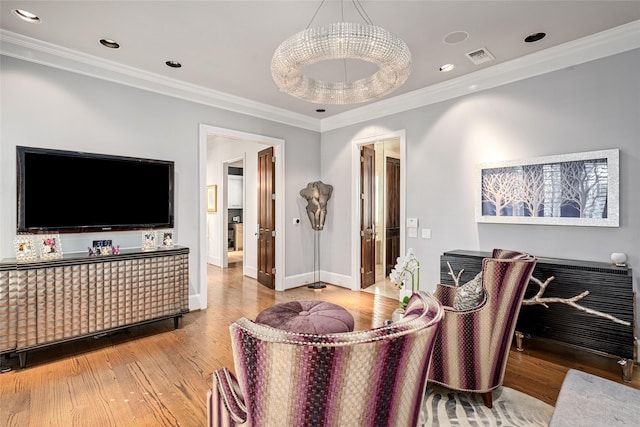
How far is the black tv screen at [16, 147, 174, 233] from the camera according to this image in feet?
9.54

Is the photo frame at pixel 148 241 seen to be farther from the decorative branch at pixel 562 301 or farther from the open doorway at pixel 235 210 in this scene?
the open doorway at pixel 235 210

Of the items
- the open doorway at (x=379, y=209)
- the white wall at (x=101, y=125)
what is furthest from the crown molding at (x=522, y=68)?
the white wall at (x=101, y=125)

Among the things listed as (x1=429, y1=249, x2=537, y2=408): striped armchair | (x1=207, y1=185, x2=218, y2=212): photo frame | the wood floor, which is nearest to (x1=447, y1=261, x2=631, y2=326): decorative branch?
the wood floor

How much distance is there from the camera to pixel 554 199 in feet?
10.3

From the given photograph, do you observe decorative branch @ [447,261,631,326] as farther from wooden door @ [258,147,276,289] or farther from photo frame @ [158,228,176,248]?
photo frame @ [158,228,176,248]

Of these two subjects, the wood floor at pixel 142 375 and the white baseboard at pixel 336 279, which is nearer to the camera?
the wood floor at pixel 142 375

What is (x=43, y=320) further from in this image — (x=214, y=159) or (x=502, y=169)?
(x=214, y=159)

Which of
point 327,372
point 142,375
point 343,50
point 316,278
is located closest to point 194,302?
point 142,375

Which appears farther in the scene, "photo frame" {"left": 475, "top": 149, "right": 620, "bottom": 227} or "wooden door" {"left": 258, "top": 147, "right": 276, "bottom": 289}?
"wooden door" {"left": 258, "top": 147, "right": 276, "bottom": 289}

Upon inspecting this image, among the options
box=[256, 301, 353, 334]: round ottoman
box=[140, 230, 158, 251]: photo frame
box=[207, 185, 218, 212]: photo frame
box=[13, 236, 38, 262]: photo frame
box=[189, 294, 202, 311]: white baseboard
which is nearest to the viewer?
box=[256, 301, 353, 334]: round ottoman

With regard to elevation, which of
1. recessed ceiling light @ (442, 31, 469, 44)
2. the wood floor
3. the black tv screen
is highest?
recessed ceiling light @ (442, 31, 469, 44)

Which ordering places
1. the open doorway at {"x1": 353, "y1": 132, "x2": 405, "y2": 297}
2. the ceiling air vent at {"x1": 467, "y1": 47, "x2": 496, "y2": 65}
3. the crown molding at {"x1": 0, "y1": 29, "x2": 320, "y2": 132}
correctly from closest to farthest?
Answer: the crown molding at {"x1": 0, "y1": 29, "x2": 320, "y2": 132}, the ceiling air vent at {"x1": 467, "y1": 47, "x2": 496, "y2": 65}, the open doorway at {"x1": 353, "y1": 132, "x2": 405, "y2": 297}

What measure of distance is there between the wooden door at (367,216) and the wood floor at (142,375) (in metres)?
1.52

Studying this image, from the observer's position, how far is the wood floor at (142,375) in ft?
6.75
